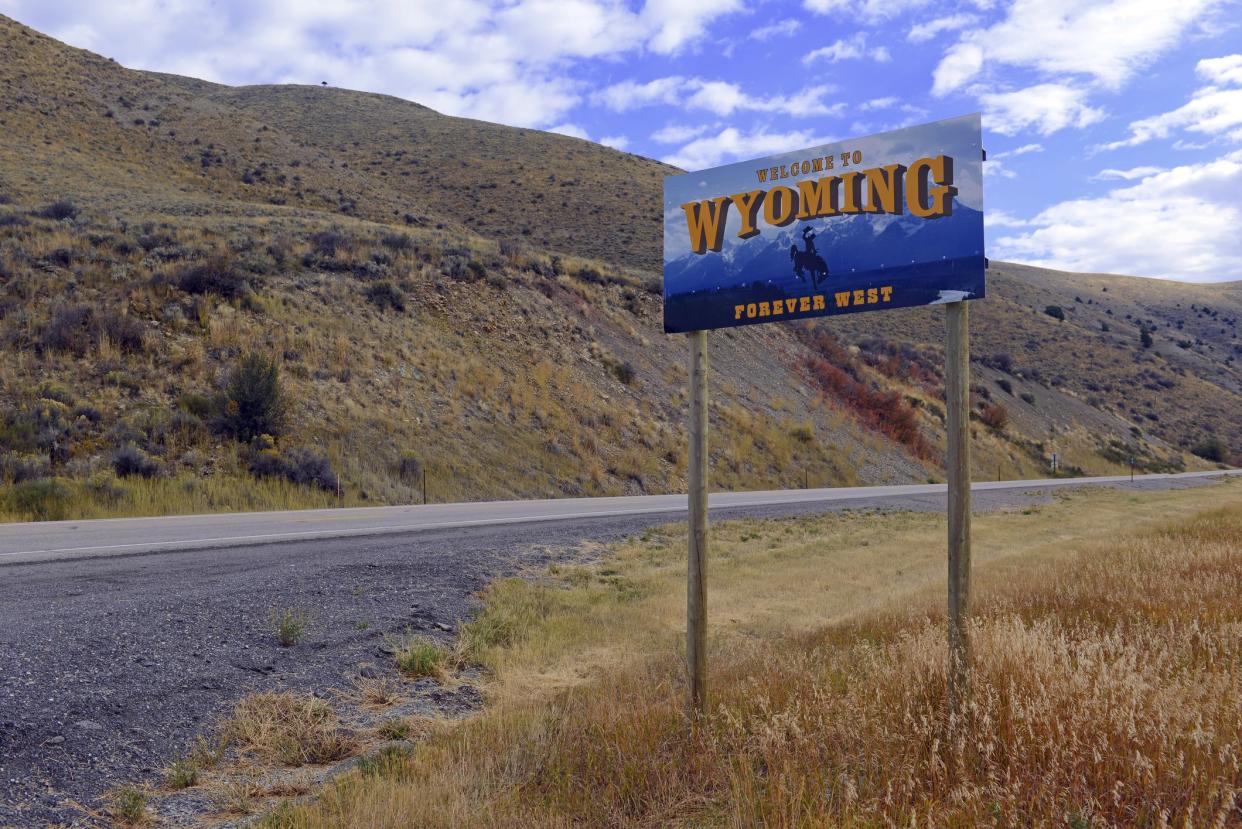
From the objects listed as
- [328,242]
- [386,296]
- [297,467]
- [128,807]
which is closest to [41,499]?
[297,467]

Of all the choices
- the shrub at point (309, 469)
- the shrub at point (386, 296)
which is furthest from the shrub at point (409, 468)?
the shrub at point (386, 296)

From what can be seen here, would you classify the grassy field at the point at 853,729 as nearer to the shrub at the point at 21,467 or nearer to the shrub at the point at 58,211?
the shrub at the point at 21,467

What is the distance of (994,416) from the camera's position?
52.9 metres

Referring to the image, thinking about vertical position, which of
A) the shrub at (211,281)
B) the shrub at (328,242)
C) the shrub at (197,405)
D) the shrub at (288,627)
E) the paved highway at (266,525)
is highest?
the shrub at (328,242)

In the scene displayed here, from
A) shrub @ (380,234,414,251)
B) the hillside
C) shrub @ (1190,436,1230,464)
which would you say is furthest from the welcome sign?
shrub @ (1190,436,1230,464)

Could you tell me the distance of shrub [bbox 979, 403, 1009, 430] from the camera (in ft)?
173

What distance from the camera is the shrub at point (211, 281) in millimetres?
26703

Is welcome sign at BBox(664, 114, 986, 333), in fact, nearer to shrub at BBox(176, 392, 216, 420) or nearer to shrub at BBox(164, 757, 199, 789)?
shrub at BBox(164, 757, 199, 789)

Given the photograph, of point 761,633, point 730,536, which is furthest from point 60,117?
point 761,633

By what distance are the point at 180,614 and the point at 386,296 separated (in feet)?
81.1

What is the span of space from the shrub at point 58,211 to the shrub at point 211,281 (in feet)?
28.1

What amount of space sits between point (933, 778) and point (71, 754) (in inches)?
192

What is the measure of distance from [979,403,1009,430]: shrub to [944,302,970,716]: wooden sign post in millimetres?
51874

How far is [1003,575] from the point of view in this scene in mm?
11852
